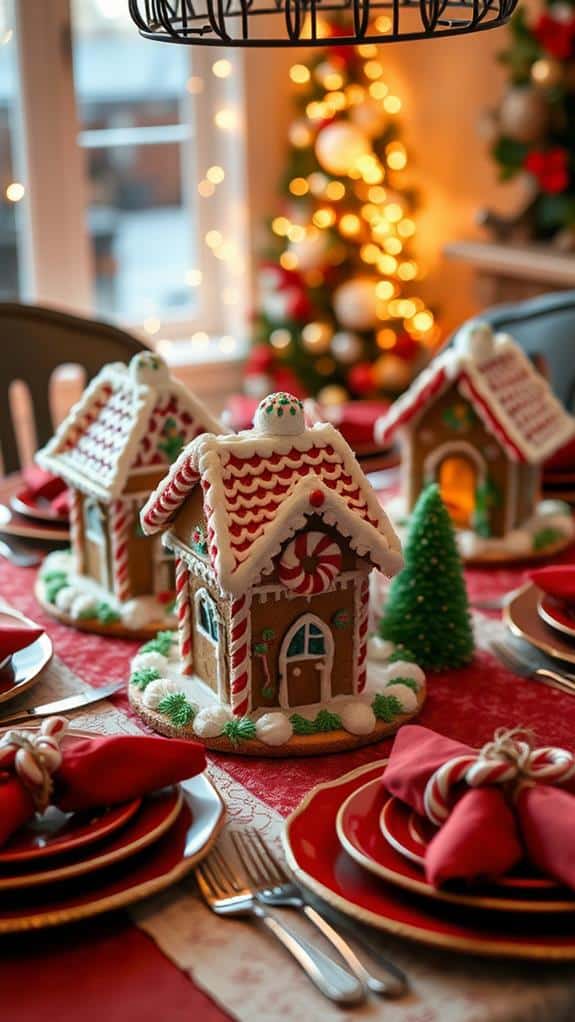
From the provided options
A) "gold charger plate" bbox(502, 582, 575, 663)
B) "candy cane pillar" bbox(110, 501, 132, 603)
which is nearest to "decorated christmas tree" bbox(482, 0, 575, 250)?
"gold charger plate" bbox(502, 582, 575, 663)

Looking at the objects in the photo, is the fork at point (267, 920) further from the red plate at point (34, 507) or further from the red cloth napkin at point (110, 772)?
the red plate at point (34, 507)

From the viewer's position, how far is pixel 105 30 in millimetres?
4000

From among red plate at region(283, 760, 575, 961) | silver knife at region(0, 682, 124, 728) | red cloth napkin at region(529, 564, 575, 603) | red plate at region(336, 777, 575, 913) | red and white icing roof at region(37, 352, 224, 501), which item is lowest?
silver knife at region(0, 682, 124, 728)

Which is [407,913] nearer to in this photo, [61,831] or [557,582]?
[61,831]

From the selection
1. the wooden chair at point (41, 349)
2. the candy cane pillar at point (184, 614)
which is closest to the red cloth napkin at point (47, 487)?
the wooden chair at point (41, 349)

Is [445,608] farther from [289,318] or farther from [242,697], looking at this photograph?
[289,318]

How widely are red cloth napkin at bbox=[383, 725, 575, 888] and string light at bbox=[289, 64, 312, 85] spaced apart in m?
3.43

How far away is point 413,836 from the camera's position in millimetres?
1157

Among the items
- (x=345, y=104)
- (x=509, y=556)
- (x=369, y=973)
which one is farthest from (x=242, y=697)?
(x=345, y=104)

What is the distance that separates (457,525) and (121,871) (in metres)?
1.00

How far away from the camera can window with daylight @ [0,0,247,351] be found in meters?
3.86

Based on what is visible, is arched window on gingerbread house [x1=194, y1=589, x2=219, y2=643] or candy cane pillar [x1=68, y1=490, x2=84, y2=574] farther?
candy cane pillar [x1=68, y1=490, x2=84, y2=574]

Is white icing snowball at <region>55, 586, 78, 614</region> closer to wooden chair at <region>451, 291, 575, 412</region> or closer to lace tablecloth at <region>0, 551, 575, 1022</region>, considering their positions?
lace tablecloth at <region>0, 551, 575, 1022</region>

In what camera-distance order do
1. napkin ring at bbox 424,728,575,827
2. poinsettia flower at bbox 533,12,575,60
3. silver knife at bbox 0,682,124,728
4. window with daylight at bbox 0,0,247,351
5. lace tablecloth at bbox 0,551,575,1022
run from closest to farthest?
lace tablecloth at bbox 0,551,575,1022, napkin ring at bbox 424,728,575,827, silver knife at bbox 0,682,124,728, poinsettia flower at bbox 533,12,575,60, window with daylight at bbox 0,0,247,351
